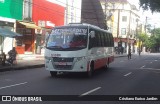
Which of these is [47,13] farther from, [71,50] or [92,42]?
[71,50]

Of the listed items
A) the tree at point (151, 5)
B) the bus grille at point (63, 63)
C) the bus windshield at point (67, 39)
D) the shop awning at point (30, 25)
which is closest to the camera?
the bus grille at point (63, 63)

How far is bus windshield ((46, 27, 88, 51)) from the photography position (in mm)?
19391

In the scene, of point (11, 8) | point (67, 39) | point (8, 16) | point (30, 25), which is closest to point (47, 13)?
point (30, 25)

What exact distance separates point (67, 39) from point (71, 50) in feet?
2.79

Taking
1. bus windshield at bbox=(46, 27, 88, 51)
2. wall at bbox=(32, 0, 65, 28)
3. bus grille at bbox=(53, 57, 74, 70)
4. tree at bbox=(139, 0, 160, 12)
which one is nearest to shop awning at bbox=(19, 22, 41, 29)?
wall at bbox=(32, 0, 65, 28)

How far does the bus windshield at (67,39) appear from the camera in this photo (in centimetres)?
1939

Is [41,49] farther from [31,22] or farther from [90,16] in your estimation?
[90,16]

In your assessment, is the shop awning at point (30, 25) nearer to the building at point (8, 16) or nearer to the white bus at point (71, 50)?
the building at point (8, 16)

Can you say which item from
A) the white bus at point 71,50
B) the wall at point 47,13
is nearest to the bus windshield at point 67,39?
the white bus at point 71,50

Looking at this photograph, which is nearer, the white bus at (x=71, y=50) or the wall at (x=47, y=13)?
the white bus at (x=71, y=50)

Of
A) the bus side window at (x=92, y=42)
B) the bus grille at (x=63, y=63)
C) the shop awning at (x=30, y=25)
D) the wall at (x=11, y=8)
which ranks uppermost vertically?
the wall at (x=11, y=8)

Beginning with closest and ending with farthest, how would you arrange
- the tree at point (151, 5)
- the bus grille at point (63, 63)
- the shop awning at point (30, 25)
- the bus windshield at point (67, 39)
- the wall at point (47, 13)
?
1. the bus grille at point (63, 63)
2. the bus windshield at point (67, 39)
3. the tree at point (151, 5)
4. the shop awning at point (30, 25)
5. the wall at point (47, 13)

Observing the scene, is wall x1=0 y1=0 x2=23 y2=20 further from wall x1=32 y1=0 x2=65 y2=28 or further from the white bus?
the white bus

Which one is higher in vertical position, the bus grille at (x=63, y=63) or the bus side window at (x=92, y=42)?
the bus side window at (x=92, y=42)
